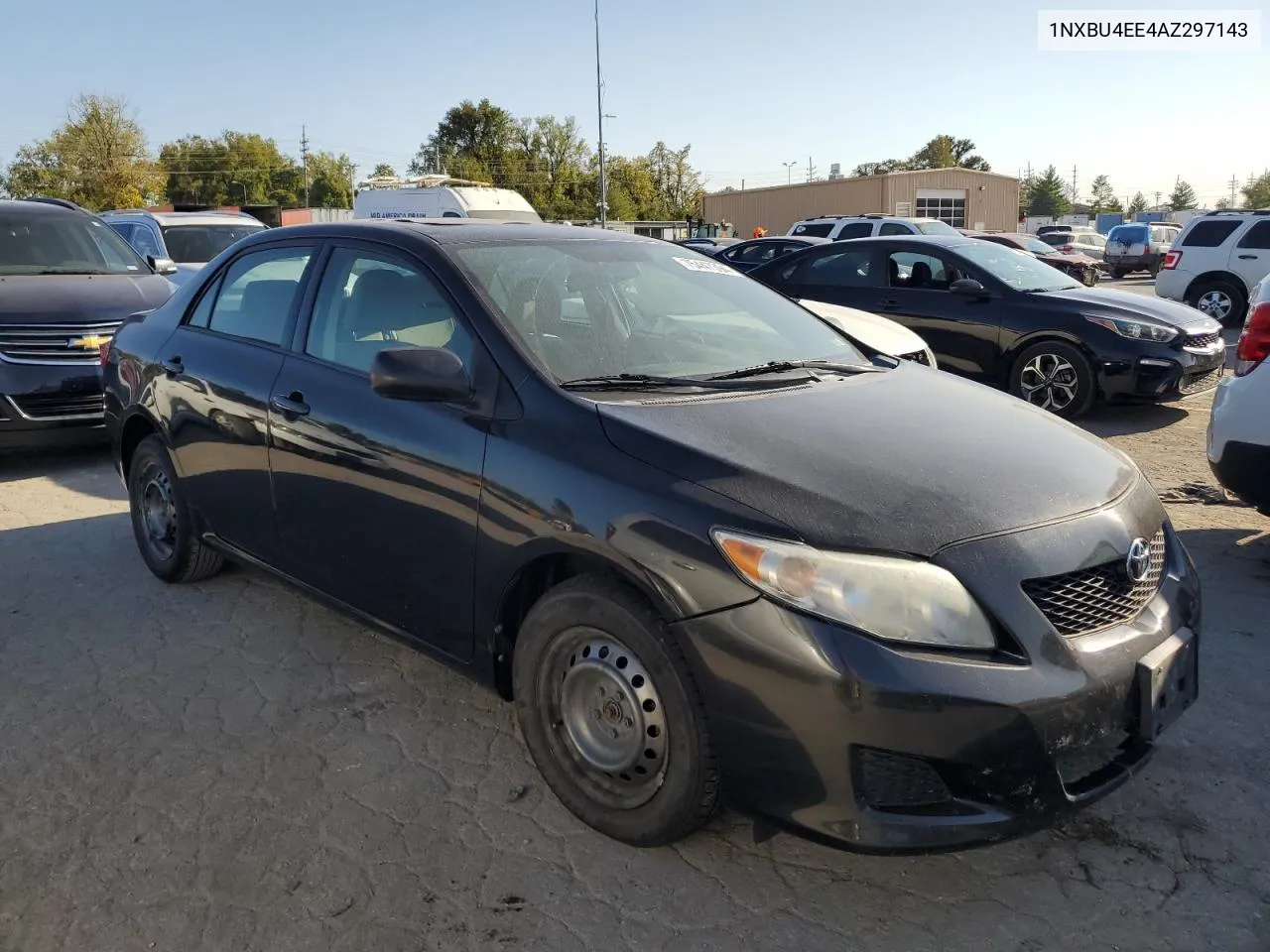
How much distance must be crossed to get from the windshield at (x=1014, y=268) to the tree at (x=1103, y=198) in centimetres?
11444

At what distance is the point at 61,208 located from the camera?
8.59 m

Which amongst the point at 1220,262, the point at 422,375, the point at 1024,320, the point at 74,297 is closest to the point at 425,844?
the point at 422,375

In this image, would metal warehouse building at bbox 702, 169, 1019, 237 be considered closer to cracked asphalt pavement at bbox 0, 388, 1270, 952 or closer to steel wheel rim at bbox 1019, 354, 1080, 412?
steel wheel rim at bbox 1019, 354, 1080, 412

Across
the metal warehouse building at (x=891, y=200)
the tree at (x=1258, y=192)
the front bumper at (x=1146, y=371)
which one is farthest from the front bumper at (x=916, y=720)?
the tree at (x=1258, y=192)

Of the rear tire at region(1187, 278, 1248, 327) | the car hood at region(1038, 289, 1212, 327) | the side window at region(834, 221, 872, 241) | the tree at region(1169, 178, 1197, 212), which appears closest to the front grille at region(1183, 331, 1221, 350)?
the car hood at region(1038, 289, 1212, 327)

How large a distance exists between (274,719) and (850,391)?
2190mm

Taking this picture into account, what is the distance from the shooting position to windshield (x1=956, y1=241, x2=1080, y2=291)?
349 inches

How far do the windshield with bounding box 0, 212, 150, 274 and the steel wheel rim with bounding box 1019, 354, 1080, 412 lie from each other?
7.25 metres

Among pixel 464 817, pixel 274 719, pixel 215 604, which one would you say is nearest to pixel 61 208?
pixel 215 604

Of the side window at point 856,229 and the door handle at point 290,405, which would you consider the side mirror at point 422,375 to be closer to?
the door handle at point 290,405

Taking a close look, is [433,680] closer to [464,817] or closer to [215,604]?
[464,817]

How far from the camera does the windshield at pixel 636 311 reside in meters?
3.18

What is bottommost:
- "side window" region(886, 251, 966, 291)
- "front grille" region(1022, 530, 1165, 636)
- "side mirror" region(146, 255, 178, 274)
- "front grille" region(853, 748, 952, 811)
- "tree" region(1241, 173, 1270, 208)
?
"front grille" region(853, 748, 952, 811)

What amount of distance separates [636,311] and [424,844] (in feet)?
5.96
